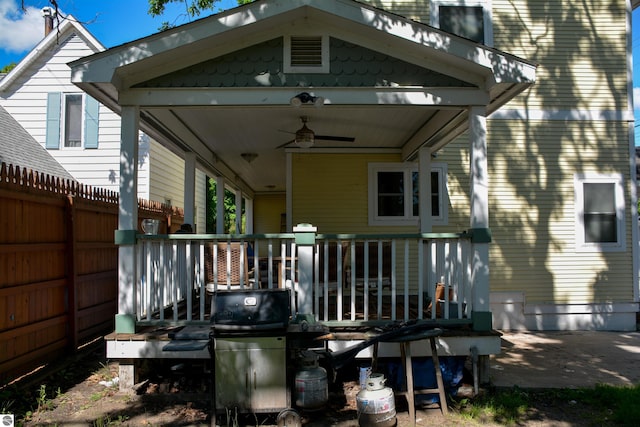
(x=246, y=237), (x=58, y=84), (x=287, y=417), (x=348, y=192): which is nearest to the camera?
(x=287, y=417)

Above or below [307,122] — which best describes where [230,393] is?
below

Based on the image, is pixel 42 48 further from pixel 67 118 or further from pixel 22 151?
pixel 22 151

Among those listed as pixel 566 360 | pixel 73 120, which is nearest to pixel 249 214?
pixel 73 120

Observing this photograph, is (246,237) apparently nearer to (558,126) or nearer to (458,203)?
(458,203)

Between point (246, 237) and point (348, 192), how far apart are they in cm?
366

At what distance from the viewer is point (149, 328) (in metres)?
5.01

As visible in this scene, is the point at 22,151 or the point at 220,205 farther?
the point at 22,151

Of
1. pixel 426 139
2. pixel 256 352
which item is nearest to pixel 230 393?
pixel 256 352

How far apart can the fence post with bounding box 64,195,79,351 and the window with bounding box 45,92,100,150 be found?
5735 mm

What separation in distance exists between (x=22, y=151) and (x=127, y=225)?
632cm

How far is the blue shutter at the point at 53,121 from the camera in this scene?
1099cm

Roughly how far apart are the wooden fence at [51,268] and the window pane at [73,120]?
468 cm

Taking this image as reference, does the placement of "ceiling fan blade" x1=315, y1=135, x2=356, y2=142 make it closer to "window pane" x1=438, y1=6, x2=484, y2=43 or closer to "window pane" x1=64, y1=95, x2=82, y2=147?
"window pane" x1=438, y1=6, x2=484, y2=43

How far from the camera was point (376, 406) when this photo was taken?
3.85 metres
